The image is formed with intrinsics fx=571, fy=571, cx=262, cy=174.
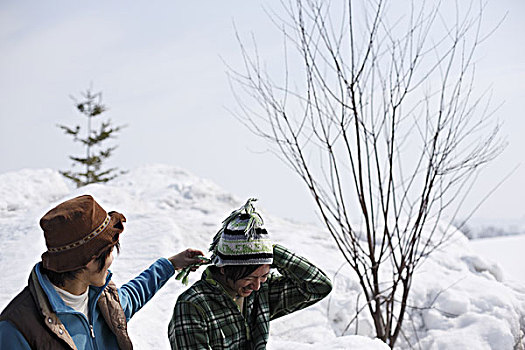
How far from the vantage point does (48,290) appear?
1.33m

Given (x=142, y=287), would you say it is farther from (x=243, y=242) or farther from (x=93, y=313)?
(x=243, y=242)

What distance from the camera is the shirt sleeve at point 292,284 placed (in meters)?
1.69

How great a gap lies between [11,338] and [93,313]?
9.3 inches

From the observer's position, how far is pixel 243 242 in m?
1.52

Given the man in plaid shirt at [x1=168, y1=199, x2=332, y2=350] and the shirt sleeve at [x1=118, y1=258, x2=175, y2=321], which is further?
the shirt sleeve at [x1=118, y1=258, x2=175, y2=321]

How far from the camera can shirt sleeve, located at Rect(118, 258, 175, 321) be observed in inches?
64.3

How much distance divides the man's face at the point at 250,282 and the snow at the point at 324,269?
2.58ft

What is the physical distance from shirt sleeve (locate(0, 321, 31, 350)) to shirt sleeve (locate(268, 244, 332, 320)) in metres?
0.71

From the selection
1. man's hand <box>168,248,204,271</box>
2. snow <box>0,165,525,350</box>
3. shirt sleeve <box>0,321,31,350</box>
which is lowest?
snow <box>0,165,525,350</box>

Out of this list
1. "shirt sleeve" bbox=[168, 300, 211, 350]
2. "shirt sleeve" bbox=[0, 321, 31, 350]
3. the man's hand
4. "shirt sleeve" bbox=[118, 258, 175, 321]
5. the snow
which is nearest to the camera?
"shirt sleeve" bbox=[0, 321, 31, 350]

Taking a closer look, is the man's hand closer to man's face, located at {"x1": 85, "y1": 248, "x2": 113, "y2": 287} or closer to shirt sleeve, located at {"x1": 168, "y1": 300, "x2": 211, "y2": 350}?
shirt sleeve, located at {"x1": 168, "y1": 300, "x2": 211, "y2": 350}

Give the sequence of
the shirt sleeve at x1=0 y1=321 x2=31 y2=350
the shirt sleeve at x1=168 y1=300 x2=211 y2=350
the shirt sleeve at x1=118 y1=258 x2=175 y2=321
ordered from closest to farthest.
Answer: the shirt sleeve at x1=0 y1=321 x2=31 y2=350 → the shirt sleeve at x1=168 y1=300 x2=211 y2=350 → the shirt sleeve at x1=118 y1=258 x2=175 y2=321

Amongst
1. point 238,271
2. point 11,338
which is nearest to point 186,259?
point 238,271

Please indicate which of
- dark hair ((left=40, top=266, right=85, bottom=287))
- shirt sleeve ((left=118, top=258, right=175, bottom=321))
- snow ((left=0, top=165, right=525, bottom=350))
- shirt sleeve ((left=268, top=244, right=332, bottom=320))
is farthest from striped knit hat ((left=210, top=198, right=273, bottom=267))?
snow ((left=0, top=165, right=525, bottom=350))
